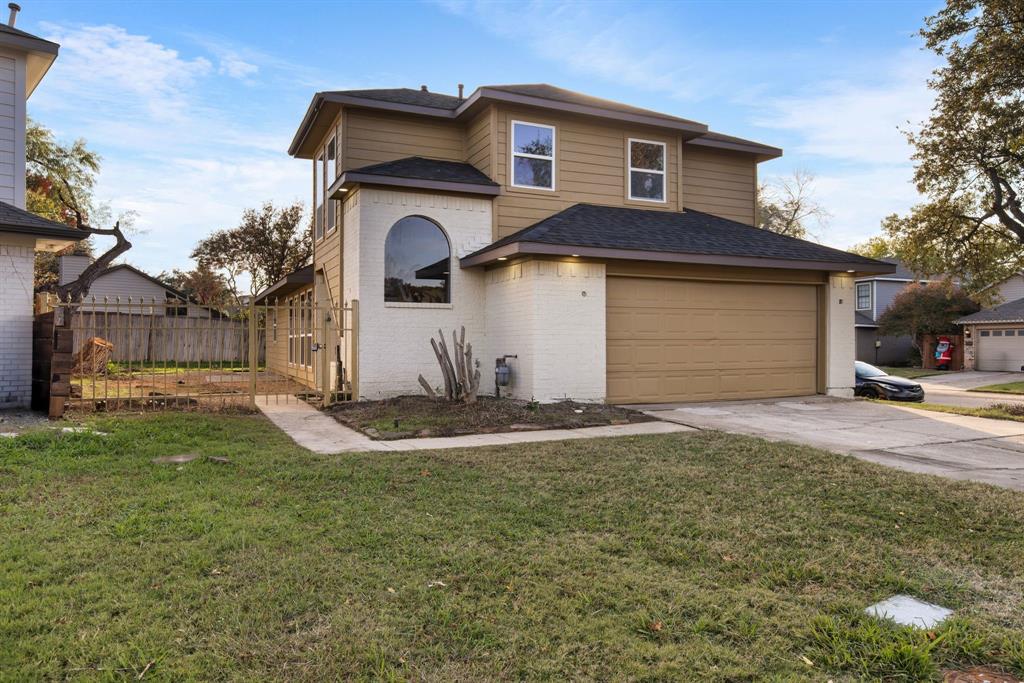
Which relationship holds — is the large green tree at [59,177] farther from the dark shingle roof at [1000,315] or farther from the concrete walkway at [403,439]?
the dark shingle roof at [1000,315]

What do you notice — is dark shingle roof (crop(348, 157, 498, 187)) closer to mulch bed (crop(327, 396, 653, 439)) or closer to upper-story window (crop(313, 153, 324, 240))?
upper-story window (crop(313, 153, 324, 240))

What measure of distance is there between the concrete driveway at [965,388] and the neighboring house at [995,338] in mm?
1505

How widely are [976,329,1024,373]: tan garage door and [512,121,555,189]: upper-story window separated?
25.8 m

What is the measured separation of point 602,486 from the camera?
579cm

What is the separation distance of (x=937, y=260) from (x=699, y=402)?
659 centimetres

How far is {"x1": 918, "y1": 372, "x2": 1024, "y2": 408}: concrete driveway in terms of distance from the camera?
1672cm

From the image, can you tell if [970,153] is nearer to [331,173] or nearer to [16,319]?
[331,173]

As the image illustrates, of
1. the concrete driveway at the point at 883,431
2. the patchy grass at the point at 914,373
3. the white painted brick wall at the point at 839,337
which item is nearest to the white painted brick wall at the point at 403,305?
the concrete driveway at the point at 883,431

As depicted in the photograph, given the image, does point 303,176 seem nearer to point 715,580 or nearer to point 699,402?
point 699,402

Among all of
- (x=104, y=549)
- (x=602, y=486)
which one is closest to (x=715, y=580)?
(x=602, y=486)

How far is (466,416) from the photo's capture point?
9.62 metres

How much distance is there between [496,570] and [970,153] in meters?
14.0

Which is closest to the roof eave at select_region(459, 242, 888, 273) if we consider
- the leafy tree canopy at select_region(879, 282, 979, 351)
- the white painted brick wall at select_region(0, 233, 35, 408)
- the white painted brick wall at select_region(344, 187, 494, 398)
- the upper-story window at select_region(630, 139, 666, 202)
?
the white painted brick wall at select_region(344, 187, 494, 398)

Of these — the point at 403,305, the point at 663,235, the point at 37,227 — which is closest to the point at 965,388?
the point at 663,235
